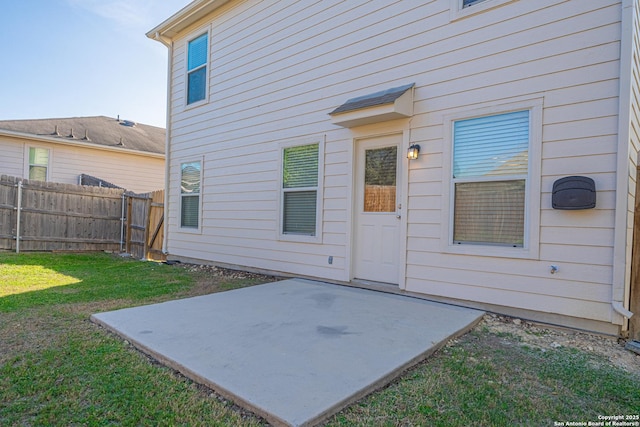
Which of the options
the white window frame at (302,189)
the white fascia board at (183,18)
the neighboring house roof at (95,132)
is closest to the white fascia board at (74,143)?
the neighboring house roof at (95,132)

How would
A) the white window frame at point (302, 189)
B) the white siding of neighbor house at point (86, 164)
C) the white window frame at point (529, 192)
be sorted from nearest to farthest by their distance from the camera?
the white window frame at point (529, 192)
the white window frame at point (302, 189)
the white siding of neighbor house at point (86, 164)

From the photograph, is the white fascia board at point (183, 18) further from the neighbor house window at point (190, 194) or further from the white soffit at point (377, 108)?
the white soffit at point (377, 108)

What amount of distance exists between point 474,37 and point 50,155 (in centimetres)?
1336

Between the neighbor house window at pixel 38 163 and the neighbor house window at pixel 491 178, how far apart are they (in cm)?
1323

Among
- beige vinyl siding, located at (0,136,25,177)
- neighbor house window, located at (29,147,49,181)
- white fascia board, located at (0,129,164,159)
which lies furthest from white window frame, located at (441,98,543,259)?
beige vinyl siding, located at (0,136,25,177)

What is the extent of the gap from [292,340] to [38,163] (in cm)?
1299

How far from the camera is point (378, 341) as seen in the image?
2.81 metres

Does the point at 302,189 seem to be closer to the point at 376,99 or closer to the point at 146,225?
the point at 376,99

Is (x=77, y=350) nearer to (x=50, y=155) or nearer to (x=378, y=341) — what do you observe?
(x=378, y=341)

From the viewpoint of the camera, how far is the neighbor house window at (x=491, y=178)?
363 centimetres

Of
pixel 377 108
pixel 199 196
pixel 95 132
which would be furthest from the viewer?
pixel 95 132

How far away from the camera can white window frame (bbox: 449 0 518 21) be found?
3.80m

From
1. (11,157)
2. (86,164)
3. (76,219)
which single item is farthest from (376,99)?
(11,157)

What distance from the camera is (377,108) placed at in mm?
4234
